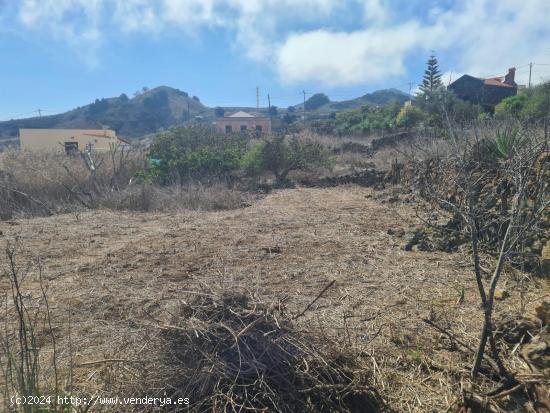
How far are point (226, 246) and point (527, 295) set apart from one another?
145 inches

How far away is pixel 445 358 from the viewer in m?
2.97

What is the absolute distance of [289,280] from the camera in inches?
182

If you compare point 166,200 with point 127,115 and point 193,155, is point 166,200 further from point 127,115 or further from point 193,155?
point 127,115

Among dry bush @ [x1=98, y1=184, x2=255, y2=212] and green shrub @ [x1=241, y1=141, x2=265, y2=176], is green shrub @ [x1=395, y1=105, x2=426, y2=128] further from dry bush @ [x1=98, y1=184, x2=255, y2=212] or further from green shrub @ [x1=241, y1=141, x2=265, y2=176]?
dry bush @ [x1=98, y1=184, x2=255, y2=212]

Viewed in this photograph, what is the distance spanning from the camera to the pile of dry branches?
2.26m

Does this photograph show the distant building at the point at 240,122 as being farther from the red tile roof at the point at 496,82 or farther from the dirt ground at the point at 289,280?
the dirt ground at the point at 289,280

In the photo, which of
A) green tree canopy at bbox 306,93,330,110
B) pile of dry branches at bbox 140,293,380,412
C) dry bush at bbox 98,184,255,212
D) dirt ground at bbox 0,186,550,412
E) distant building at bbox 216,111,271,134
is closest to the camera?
pile of dry branches at bbox 140,293,380,412

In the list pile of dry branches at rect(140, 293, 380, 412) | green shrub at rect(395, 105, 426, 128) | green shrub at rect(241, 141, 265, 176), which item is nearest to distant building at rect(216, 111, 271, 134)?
green shrub at rect(395, 105, 426, 128)

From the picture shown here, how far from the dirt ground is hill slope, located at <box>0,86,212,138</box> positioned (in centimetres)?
5927

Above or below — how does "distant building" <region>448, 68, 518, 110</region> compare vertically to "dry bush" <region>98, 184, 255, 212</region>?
above

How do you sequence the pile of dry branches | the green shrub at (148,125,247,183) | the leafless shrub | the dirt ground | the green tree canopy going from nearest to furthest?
the pile of dry branches
the leafless shrub
the dirt ground
the green shrub at (148,125,247,183)
the green tree canopy

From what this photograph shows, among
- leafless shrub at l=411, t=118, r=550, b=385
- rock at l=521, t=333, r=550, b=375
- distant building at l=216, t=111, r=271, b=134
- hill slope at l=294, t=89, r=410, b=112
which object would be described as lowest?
rock at l=521, t=333, r=550, b=375

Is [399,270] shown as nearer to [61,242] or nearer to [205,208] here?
[61,242]

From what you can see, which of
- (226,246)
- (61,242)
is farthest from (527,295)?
(61,242)
